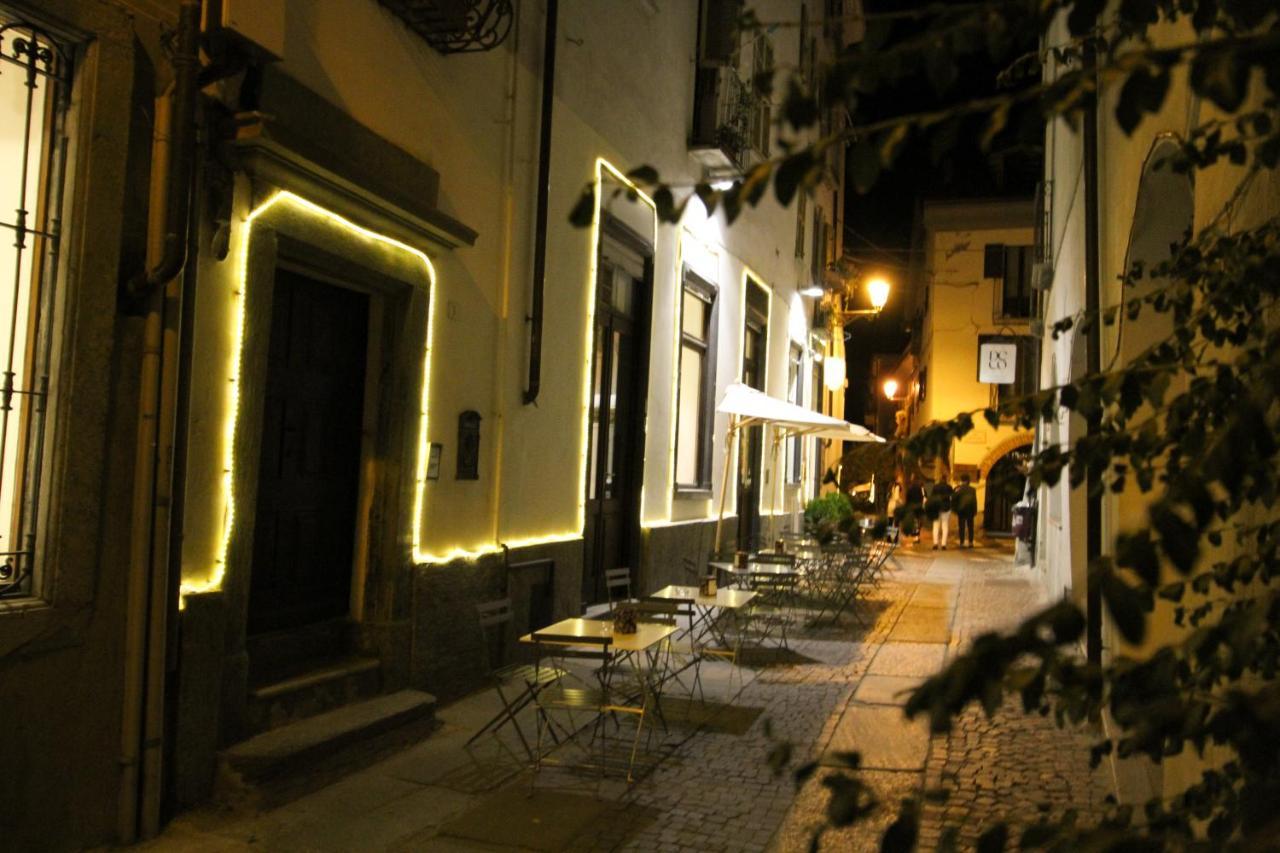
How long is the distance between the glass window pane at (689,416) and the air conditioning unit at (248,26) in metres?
8.10

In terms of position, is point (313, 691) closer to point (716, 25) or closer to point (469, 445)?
point (469, 445)

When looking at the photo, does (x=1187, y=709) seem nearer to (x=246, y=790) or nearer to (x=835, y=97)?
(x=835, y=97)

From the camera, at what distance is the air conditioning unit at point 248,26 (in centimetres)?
499

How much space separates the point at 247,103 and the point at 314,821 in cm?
357

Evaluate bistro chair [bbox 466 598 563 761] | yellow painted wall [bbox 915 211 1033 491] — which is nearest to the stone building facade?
bistro chair [bbox 466 598 563 761]

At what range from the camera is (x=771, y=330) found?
1795cm

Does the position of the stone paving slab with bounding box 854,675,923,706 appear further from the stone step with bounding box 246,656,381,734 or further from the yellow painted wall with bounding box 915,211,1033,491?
the yellow painted wall with bounding box 915,211,1033,491

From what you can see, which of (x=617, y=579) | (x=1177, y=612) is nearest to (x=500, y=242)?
(x=617, y=579)

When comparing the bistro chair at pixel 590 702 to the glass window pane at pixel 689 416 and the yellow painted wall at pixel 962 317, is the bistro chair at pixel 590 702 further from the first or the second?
the yellow painted wall at pixel 962 317

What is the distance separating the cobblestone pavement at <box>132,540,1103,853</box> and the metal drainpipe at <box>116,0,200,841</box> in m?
0.32

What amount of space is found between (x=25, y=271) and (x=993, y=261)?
27935 millimetres

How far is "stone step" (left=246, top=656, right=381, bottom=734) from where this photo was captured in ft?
18.5

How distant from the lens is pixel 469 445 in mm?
7723

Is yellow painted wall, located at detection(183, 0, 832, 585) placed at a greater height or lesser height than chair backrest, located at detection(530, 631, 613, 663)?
greater
